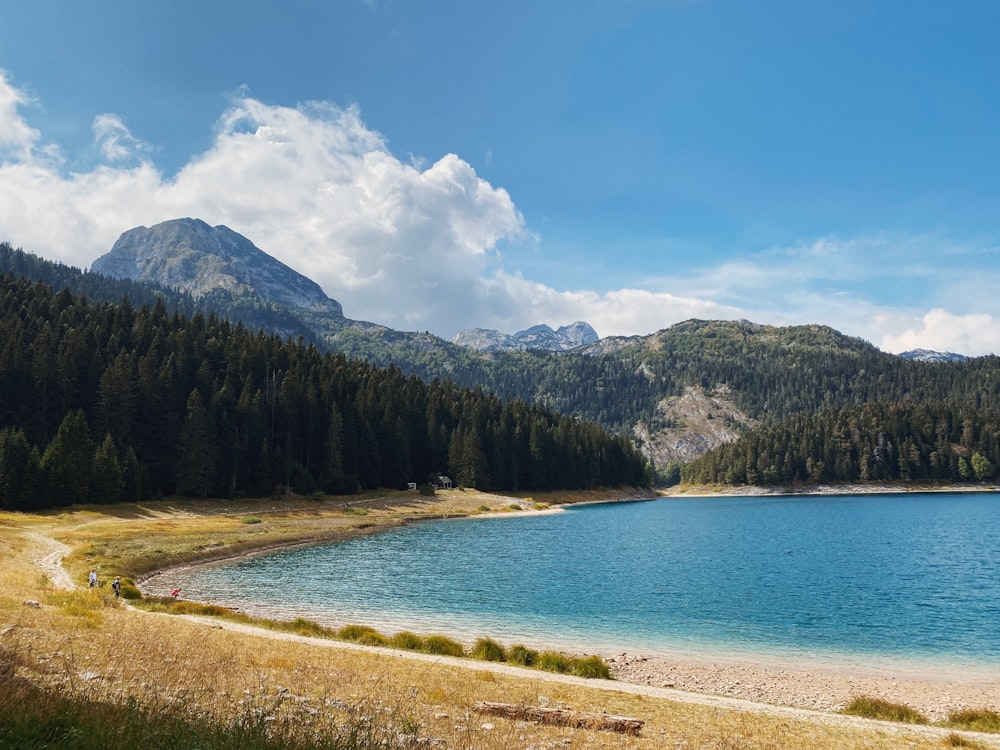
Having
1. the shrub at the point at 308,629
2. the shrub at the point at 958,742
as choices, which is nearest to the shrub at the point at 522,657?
the shrub at the point at 308,629

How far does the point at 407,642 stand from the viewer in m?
28.9

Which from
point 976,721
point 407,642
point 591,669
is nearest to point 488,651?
point 407,642

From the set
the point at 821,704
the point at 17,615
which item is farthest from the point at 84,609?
the point at 821,704

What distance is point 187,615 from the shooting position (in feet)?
106

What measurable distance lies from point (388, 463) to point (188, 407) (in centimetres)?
4552

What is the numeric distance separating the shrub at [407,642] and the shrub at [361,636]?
54cm

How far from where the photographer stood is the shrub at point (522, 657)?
87.8 ft

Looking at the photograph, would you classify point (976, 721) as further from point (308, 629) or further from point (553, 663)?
point (308, 629)

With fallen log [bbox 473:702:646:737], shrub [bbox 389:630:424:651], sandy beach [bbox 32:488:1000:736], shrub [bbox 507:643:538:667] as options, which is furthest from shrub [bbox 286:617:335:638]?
fallen log [bbox 473:702:646:737]

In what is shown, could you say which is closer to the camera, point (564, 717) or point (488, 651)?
point (564, 717)

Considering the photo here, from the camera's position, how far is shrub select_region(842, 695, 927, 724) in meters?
20.7

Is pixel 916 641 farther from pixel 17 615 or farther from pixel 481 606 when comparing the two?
pixel 17 615

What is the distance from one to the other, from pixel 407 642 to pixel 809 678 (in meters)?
18.2

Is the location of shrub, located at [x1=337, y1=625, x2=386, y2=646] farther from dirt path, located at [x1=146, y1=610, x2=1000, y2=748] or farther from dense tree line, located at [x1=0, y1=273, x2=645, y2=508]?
dense tree line, located at [x1=0, y1=273, x2=645, y2=508]
